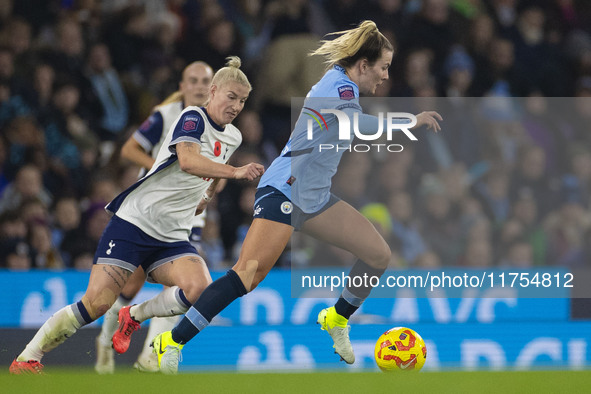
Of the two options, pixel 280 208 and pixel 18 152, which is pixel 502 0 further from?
pixel 280 208

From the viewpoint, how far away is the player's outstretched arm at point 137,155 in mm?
6730

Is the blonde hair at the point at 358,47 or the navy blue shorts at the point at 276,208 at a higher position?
the blonde hair at the point at 358,47

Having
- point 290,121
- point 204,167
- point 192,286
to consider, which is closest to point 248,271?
point 192,286

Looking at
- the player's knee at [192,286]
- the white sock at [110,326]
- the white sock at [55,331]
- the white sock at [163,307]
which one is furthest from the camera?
the white sock at [110,326]

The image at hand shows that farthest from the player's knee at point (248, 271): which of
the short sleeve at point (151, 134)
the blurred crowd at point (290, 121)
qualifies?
the blurred crowd at point (290, 121)

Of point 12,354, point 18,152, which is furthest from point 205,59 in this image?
point 12,354

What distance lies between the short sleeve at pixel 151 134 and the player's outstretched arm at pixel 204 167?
54.4 inches

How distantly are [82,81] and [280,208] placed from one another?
463 cm

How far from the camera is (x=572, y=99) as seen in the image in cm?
1091

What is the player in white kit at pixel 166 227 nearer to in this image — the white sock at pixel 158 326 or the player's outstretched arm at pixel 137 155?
the white sock at pixel 158 326

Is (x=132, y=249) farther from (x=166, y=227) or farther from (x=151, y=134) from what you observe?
(x=151, y=134)

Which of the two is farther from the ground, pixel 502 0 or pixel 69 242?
pixel 502 0

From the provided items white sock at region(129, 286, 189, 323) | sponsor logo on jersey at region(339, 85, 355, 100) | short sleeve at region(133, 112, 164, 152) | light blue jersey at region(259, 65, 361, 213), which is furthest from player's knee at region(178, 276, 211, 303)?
short sleeve at region(133, 112, 164, 152)

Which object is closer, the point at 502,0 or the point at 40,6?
the point at 40,6
